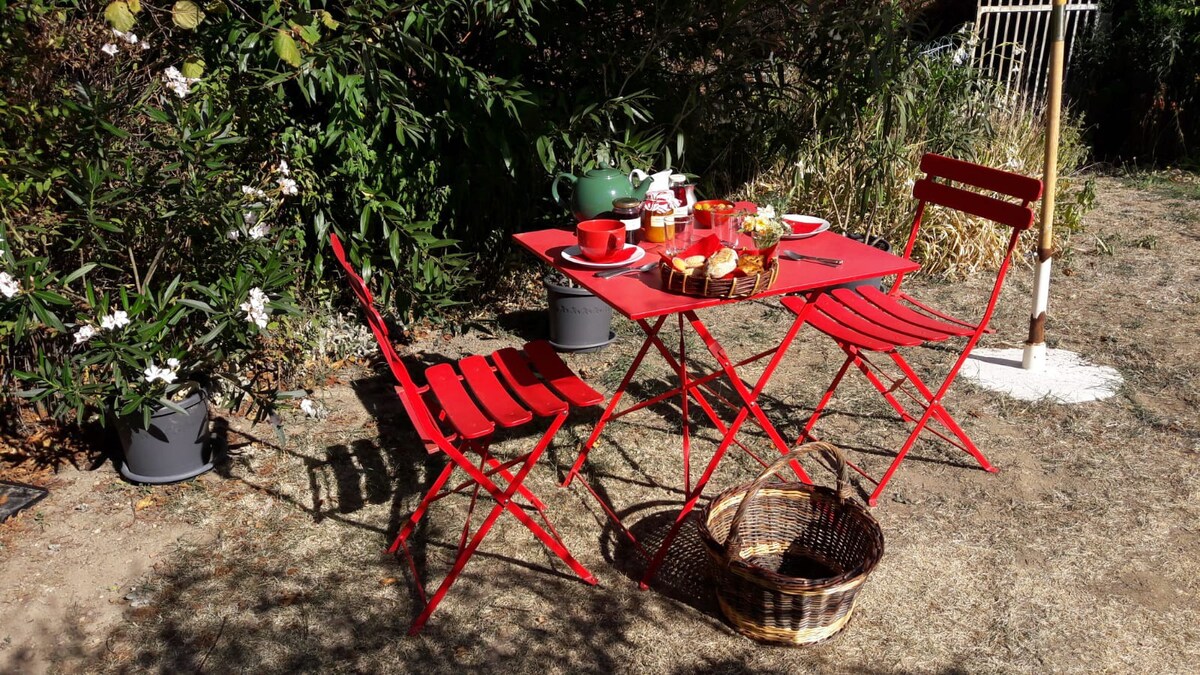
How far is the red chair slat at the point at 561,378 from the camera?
297 centimetres

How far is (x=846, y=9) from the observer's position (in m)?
4.87

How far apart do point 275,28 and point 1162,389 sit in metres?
4.24

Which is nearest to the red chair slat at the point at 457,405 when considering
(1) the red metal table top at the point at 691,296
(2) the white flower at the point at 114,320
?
(1) the red metal table top at the point at 691,296

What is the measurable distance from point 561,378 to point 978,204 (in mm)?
1811

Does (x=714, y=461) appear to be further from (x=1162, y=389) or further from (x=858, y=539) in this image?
(x=1162, y=389)

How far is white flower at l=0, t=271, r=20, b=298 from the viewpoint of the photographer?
9.93 ft

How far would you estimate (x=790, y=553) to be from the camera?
312cm

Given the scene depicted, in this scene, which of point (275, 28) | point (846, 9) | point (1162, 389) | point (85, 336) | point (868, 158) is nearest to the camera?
point (85, 336)

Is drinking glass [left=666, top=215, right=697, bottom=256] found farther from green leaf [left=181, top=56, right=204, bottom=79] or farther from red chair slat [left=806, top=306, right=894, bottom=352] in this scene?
green leaf [left=181, top=56, right=204, bottom=79]

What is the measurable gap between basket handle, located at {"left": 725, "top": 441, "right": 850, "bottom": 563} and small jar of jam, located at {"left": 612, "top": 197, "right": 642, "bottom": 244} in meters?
0.99

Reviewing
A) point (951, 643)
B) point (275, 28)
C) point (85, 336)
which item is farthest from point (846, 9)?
point (85, 336)

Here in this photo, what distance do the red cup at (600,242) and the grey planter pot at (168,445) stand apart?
1695 mm

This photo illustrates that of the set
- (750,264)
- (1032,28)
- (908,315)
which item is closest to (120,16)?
(750,264)

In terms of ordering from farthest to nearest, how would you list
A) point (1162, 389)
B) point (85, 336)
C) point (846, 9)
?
point (846, 9) < point (1162, 389) < point (85, 336)
